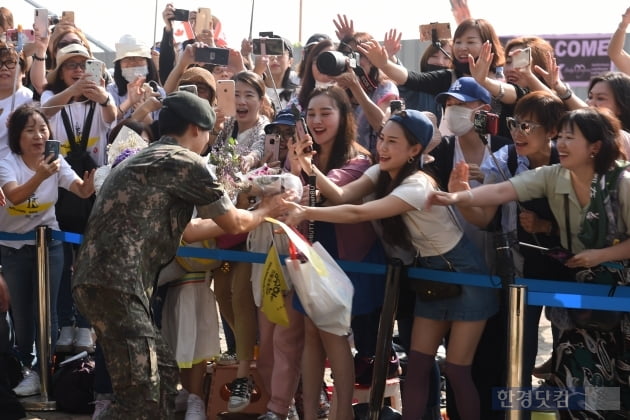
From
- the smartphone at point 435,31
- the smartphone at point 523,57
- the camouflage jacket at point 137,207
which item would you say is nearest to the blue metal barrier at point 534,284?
the camouflage jacket at point 137,207

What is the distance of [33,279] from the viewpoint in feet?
24.3

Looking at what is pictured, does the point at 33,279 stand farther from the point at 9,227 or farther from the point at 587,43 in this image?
the point at 587,43

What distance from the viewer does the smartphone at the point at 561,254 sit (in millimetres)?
5434

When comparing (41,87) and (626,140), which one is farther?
(41,87)

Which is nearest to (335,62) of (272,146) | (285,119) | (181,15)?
(285,119)

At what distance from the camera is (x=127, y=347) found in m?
5.31

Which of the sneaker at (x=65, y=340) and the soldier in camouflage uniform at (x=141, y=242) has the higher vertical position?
the soldier in camouflage uniform at (x=141, y=242)

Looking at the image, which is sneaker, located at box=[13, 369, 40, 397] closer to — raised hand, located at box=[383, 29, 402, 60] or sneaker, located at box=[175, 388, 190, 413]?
sneaker, located at box=[175, 388, 190, 413]

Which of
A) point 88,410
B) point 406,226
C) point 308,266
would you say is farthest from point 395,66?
point 88,410

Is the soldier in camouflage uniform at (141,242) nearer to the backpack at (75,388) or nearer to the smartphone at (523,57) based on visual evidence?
the backpack at (75,388)

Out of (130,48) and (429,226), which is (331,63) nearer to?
(429,226)

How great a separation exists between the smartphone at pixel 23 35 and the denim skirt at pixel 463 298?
13.9 feet

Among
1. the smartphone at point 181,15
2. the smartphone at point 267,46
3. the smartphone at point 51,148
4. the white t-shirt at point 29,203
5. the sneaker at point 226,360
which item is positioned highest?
the smartphone at point 181,15

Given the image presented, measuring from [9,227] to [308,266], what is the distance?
113 inches
